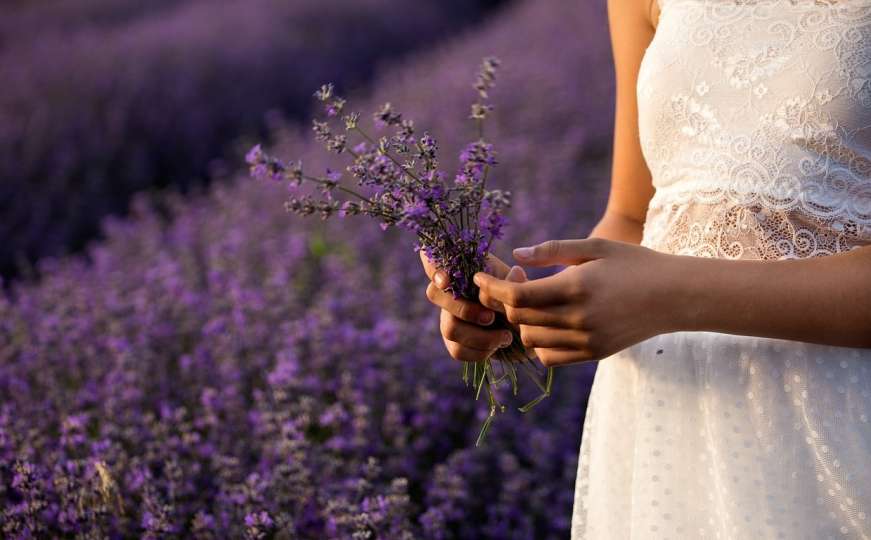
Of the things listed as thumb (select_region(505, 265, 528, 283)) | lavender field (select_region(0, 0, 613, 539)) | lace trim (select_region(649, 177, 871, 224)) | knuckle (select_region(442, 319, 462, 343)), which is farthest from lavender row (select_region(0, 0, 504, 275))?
lace trim (select_region(649, 177, 871, 224))

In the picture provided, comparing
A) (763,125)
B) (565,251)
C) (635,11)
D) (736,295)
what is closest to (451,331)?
(565,251)

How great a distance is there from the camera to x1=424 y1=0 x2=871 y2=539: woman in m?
1.11

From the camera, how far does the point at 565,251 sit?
1.11m

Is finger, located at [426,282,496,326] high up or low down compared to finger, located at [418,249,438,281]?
down

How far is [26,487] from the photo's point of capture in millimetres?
1713

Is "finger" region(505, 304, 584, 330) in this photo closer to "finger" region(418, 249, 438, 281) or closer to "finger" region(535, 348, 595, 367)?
"finger" region(535, 348, 595, 367)

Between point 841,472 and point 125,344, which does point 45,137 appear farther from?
point 841,472

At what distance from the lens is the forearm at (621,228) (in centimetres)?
160

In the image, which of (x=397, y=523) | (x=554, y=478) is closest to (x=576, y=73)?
(x=554, y=478)

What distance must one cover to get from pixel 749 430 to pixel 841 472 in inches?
4.8

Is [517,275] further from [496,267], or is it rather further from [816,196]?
[816,196]

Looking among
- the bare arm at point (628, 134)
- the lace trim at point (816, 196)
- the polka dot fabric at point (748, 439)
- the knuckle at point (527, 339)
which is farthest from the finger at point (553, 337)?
the bare arm at point (628, 134)

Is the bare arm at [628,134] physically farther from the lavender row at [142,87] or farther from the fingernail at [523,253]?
the lavender row at [142,87]

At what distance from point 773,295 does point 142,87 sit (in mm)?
6427
